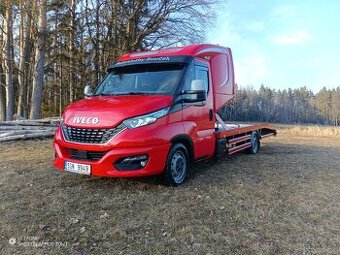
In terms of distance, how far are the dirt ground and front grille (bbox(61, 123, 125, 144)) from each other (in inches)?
34.3

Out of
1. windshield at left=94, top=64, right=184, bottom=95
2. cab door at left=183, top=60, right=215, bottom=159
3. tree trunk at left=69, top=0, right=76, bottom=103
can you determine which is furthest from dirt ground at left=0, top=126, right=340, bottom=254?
Result: tree trunk at left=69, top=0, right=76, bottom=103

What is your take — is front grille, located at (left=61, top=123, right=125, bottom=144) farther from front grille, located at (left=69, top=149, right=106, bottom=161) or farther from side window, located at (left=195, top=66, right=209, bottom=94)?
side window, located at (left=195, top=66, right=209, bottom=94)

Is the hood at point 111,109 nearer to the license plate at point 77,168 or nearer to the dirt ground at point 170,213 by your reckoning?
the license plate at point 77,168

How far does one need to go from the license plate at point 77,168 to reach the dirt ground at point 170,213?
36 cm

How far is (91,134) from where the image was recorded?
600 centimetres

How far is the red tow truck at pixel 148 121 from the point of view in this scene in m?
5.85

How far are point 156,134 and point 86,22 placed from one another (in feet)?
72.0

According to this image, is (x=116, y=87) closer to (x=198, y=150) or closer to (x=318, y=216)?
(x=198, y=150)

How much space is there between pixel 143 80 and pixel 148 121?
1423 millimetres

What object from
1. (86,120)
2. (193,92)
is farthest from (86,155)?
(193,92)

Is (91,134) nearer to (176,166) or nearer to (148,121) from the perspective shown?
(148,121)

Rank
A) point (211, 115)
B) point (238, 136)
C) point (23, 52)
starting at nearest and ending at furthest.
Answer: point (211, 115) → point (238, 136) → point (23, 52)

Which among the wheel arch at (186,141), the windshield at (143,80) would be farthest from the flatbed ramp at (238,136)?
the windshield at (143,80)

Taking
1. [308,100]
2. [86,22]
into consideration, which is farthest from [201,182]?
[308,100]
